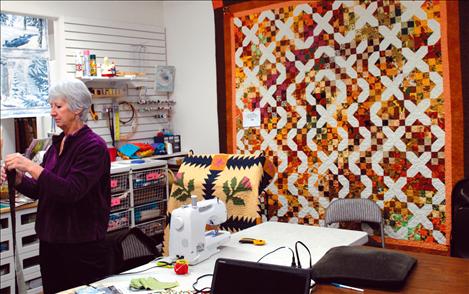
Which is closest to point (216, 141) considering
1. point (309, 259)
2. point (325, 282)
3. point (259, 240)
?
point (259, 240)

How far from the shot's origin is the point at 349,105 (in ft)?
12.8

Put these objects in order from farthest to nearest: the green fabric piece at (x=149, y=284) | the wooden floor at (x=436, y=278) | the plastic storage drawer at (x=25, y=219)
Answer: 1. the plastic storage drawer at (x=25, y=219)
2. the green fabric piece at (x=149, y=284)
3. the wooden floor at (x=436, y=278)

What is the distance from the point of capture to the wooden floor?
5.47 feet

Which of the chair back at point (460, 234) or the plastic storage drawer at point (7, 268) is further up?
the chair back at point (460, 234)

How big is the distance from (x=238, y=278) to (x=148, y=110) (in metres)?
3.81

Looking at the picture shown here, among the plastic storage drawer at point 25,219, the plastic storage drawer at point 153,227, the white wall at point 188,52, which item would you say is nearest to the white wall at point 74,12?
the white wall at point 188,52

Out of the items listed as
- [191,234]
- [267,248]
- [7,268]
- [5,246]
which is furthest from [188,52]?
[191,234]

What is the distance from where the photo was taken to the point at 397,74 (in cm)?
367

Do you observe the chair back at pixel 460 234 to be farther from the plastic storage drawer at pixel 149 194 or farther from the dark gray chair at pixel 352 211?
the plastic storage drawer at pixel 149 194

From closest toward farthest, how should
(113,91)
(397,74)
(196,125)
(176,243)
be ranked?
(176,243) → (397,74) → (113,91) → (196,125)

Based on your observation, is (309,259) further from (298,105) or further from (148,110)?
A: (148,110)

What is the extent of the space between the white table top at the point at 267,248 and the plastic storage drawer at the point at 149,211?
76.3 inches

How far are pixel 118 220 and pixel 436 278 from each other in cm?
307

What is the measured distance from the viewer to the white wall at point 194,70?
4961 millimetres
